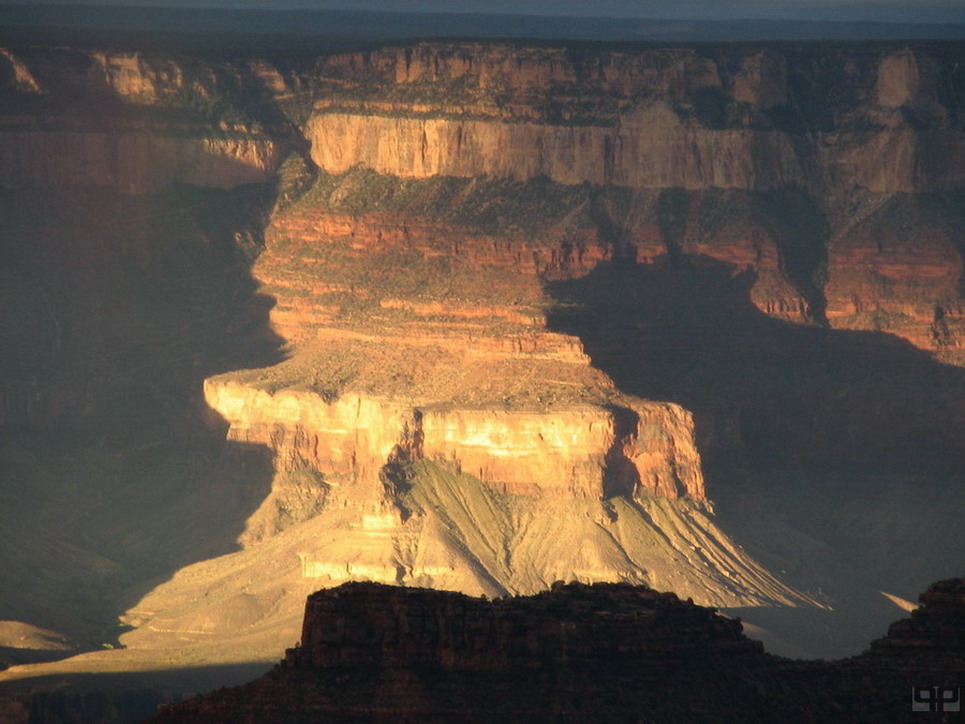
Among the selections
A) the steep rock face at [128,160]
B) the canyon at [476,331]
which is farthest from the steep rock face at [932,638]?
the steep rock face at [128,160]

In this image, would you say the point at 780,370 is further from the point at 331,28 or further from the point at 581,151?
the point at 331,28

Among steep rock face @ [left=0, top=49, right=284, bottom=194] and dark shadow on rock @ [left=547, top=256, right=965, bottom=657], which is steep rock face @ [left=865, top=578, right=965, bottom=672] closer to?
dark shadow on rock @ [left=547, top=256, right=965, bottom=657]

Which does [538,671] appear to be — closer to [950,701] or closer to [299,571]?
[950,701]

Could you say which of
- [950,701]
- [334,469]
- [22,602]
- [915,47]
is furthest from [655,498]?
[950,701]

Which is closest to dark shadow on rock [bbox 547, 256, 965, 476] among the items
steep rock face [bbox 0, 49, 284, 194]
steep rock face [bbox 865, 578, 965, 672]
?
steep rock face [bbox 0, 49, 284, 194]

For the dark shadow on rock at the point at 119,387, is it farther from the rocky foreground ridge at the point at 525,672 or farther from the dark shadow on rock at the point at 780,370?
the rocky foreground ridge at the point at 525,672

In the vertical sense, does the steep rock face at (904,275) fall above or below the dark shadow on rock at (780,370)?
above
